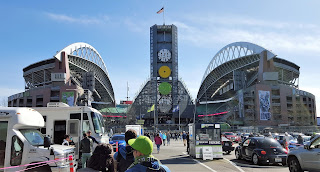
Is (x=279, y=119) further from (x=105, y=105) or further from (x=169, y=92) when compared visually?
(x=105, y=105)

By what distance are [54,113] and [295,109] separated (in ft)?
248

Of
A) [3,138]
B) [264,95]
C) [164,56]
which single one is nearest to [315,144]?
[3,138]

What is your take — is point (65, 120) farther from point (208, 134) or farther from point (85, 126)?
point (208, 134)

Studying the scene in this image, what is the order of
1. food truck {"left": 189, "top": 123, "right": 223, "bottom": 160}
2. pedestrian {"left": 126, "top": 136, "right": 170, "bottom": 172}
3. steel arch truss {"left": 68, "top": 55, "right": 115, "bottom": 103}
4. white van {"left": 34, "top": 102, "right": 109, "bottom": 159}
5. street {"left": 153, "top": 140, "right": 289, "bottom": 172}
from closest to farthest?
pedestrian {"left": 126, "top": 136, "right": 170, "bottom": 172} < street {"left": 153, "top": 140, "right": 289, "bottom": 172} < white van {"left": 34, "top": 102, "right": 109, "bottom": 159} < food truck {"left": 189, "top": 123, "right": 223, "bottom": 160} < steel arch truss {"left": 68, "top": 55, "right": 115, "bottom": 103}

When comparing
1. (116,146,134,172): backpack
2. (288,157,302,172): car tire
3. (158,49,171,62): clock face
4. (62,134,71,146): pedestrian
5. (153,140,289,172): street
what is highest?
(158,49,171,62): clock face

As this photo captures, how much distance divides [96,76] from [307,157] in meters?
99.7

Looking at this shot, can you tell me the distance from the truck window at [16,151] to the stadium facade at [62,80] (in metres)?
56.5

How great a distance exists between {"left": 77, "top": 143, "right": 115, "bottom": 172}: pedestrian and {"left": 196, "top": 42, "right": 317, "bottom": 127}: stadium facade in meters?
63.8

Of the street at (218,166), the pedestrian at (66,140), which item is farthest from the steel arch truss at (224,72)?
the pedestrian at (66,140)

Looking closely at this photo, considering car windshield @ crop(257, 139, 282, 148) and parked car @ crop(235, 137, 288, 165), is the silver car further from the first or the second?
car windshield @ crop(257, 139, 282, 148)

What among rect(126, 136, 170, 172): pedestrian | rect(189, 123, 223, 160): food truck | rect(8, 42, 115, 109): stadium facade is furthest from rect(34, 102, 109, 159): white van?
rect(8, 42, 115, 109): stadium facade

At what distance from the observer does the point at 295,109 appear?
78312mm

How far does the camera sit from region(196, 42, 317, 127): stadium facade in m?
76.1

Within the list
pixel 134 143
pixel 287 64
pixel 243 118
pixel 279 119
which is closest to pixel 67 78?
pixel 243 118
